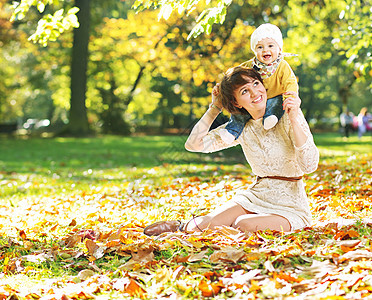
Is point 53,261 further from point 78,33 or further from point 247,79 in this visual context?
point 78,33

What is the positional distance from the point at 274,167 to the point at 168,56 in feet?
22.4

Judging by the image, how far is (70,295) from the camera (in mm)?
2729

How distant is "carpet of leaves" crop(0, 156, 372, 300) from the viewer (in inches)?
104

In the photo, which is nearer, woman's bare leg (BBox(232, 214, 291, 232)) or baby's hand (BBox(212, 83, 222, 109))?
woman's bare leg (BBox(232, 214, 291, 232))

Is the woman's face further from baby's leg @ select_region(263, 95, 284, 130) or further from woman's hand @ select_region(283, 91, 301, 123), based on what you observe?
woman's hand @ select_region(283, 91, 301, 123)

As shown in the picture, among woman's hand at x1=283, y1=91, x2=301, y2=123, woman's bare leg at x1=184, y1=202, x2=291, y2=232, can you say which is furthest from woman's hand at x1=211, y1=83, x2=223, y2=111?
woman's bare leg at x1=184, y1=202, x2=291, y2=232

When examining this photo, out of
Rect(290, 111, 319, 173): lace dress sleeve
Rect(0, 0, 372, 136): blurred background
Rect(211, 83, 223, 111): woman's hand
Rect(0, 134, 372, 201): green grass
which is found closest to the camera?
Rect(290, 111, 319, 173): lace dress sleeve

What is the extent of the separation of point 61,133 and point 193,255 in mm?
19807

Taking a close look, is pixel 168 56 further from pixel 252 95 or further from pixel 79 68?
pixel 79 68

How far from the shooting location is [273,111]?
12.5 ft

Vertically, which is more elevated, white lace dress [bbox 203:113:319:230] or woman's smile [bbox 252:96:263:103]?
woman's smile [bbox 252:96:263:103]

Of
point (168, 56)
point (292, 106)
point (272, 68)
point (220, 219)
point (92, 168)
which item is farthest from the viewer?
point (92, 168)

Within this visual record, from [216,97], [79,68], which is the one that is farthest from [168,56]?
[79,68]

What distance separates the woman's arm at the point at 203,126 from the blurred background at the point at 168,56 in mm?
660
